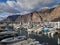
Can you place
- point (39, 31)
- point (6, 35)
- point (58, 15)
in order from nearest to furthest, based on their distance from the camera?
1. point (6, 35)
2. point (39, 31)
3. point (58, 15)

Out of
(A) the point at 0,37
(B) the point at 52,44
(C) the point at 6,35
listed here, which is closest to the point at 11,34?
(C) the point at 6,35

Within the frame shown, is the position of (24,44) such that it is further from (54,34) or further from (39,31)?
(39,31)

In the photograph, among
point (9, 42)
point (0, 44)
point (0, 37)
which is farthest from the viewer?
point (0, 37)

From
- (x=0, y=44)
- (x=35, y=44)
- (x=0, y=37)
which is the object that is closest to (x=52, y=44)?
(x=35, y=44)

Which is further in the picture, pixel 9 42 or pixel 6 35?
pixel 6 35

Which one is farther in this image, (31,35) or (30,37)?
(31,35)

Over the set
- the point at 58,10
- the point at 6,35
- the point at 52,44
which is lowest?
the point at 52,44

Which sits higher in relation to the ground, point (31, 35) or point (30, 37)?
point (30, 37)

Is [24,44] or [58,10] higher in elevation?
[58,10]

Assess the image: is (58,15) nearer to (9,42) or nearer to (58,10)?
(58,10)
